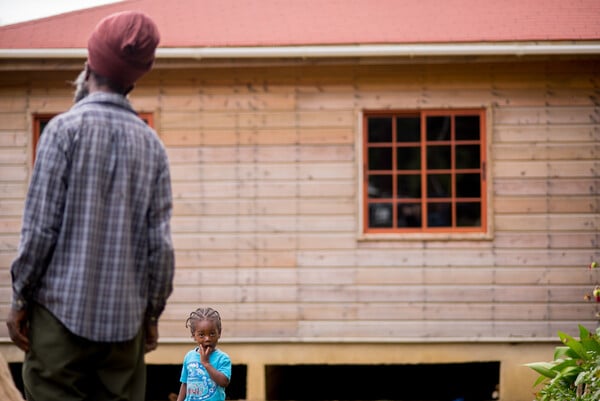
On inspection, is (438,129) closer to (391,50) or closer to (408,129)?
(408,129)

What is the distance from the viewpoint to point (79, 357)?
3.09m

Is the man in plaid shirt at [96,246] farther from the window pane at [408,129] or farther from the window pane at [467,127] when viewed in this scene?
the window pane at [467,127]

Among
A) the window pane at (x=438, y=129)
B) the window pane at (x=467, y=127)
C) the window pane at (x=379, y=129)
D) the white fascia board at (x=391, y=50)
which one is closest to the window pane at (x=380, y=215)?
the window pane at (x=379, y=129)

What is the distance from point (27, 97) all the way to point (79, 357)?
22.3 feet

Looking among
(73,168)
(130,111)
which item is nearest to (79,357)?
(73,168)

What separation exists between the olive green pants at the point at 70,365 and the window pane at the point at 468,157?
637 centimetres

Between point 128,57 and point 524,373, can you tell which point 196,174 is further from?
point 128,57

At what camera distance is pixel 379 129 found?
9250 millimetres

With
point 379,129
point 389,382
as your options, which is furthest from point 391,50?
point 389,382

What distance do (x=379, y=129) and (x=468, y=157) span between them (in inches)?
35.3

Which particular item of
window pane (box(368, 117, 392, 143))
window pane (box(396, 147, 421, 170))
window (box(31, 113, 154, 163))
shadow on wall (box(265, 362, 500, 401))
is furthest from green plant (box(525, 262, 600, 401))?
window (box(31, 113, 154, 163))

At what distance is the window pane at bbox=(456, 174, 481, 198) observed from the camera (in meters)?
9.16

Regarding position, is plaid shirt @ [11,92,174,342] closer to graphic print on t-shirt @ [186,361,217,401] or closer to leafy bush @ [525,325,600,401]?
graphic print on t-shirt @ [186,361,217,401]

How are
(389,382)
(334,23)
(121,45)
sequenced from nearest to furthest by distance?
(121,45)
(334,23)
(389,382)
